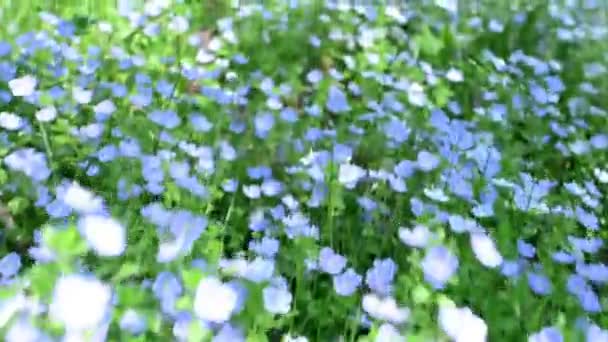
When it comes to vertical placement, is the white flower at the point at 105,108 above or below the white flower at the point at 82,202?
below

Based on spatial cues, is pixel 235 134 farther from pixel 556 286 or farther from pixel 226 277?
pixel 556 286

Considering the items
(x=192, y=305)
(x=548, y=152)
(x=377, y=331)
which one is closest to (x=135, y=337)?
(x=192, y=305)

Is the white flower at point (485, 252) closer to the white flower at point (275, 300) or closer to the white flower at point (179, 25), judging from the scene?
the white flower at point (275, 300)

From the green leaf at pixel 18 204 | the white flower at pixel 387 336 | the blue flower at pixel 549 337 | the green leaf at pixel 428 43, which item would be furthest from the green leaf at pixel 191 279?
the green leaf at pixel 428 43

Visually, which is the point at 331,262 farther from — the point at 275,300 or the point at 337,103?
the point at 337,103

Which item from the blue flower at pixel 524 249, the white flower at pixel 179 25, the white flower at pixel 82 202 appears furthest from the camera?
the white flower at pixel 179 25

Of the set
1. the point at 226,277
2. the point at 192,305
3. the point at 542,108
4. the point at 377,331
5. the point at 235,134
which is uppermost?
the point at 192,305

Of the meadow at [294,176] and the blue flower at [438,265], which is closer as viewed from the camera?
the meadow at [294,176]
